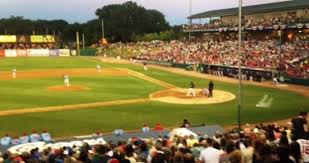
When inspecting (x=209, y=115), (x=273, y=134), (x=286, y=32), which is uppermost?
(x=286, y=32)

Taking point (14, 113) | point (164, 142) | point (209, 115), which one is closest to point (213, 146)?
point (164, 142)

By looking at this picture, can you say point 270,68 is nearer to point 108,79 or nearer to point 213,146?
point 108,79

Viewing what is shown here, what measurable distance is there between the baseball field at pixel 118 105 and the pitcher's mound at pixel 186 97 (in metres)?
0.07

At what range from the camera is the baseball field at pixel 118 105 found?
25.6 m

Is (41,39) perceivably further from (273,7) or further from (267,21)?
(267,21)

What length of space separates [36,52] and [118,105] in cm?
6856

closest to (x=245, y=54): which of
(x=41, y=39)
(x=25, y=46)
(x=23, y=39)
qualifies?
(x=41, y=39)

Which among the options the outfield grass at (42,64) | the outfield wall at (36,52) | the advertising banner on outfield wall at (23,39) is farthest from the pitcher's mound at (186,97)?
the advertising banner on outfield wall at (23,39)

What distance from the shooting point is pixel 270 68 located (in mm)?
47219

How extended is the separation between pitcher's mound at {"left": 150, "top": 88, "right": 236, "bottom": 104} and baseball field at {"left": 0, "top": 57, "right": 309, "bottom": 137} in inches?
2.9

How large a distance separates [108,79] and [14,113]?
64.3ft

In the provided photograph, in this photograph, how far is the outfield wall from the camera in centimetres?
9319

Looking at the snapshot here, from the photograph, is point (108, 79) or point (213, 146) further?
point (108, 79)

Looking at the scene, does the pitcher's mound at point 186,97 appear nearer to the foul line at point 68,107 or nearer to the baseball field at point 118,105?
the baseball field at point 118,105
